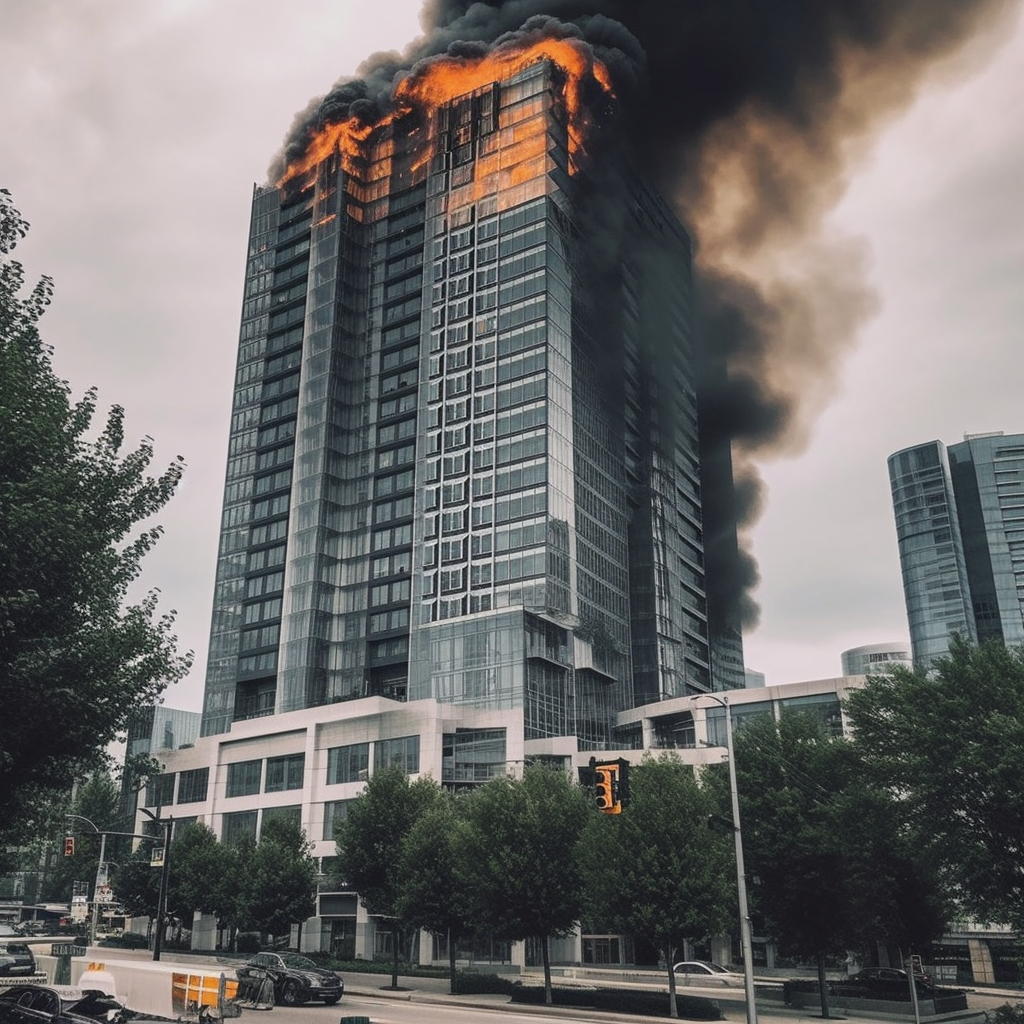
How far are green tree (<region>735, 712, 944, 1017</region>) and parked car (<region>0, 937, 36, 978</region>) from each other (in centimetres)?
3128

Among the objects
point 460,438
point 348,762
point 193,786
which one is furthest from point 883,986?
point 460,438

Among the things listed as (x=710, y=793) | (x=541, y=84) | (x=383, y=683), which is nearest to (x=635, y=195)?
(x=541, y=84)

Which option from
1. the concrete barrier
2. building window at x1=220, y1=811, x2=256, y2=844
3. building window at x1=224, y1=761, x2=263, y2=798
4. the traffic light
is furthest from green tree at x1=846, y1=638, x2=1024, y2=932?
building window at x1=224, y1=761, x2=263, y2=798

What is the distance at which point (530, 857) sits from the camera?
137ft

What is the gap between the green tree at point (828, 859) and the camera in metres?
38.0

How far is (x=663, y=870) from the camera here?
121 ft

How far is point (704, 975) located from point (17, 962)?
37909 millimetres

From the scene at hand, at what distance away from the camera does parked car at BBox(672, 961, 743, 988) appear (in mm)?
54619

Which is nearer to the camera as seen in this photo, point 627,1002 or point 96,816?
point 627,1002

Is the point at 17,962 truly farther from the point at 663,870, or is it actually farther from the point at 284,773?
the point at 284,773

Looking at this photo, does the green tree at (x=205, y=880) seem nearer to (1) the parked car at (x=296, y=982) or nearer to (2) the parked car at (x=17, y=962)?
(2) the parked car at (x=17, y=962)

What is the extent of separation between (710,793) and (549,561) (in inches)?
2488

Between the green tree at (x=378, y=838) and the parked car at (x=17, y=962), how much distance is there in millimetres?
17378

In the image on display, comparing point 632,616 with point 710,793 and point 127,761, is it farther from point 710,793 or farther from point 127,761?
point 127,761
